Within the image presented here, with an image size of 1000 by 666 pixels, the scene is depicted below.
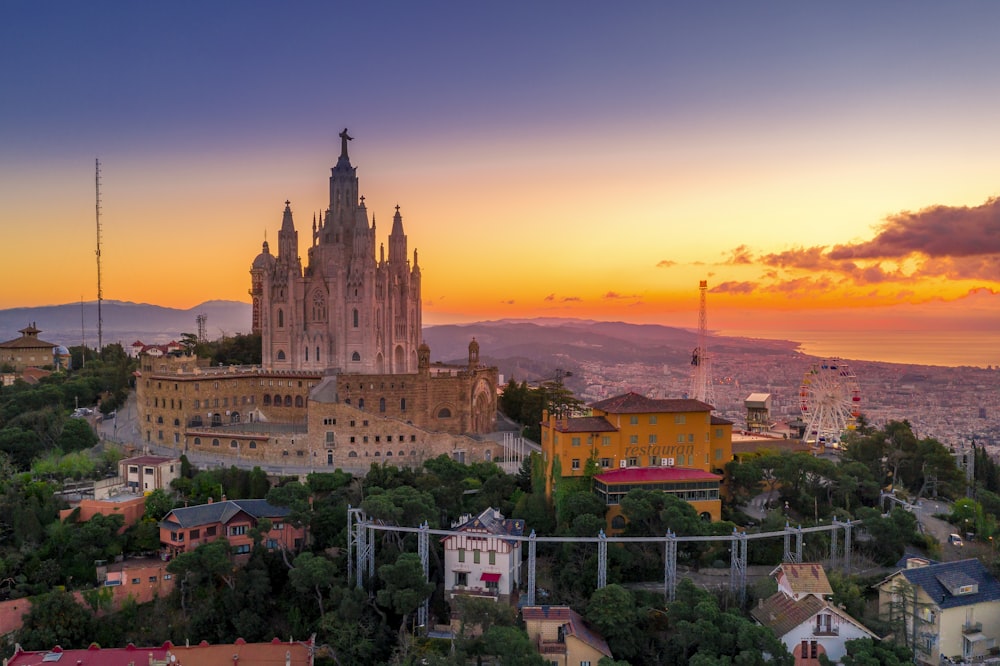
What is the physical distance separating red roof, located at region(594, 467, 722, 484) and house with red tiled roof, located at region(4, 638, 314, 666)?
661 inches

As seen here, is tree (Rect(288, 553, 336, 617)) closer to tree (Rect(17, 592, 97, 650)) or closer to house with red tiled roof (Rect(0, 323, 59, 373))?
tree (Rect(17, 592, 97, 650))

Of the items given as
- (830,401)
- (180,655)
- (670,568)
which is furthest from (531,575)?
(830,401)

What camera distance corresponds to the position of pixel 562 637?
34625 mm

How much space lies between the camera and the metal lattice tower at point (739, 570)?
124 ft

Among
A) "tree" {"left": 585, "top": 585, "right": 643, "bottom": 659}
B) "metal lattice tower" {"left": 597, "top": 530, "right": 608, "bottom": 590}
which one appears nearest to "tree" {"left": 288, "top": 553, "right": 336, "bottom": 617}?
"tree" {"left": 585, "top": 585, "right": 643, "bottom": 659}

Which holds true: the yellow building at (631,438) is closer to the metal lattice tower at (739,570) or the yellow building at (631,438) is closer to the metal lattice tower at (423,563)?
the metal lattice tower at (739,570)

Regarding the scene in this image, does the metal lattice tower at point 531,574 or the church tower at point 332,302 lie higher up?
the church tower at point 332,302

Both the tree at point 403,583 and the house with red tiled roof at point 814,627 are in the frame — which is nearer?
the house with red tiled roof at point 814,627

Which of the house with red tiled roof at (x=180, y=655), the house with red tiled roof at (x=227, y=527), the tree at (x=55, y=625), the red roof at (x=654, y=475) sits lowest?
the house with red tiled roof at (x=180, y=655)

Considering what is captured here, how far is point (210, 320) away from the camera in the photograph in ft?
582

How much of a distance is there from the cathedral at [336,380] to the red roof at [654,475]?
12749mm

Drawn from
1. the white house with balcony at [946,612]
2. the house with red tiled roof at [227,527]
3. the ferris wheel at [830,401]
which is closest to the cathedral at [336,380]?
the house with red tiled roof at [227,527]

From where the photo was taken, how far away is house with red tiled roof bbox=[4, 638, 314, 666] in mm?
35000

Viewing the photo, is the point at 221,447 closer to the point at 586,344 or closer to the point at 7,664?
the point at 7,664
